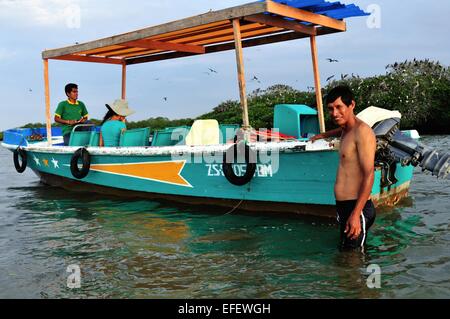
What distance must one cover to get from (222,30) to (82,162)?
11.3ft

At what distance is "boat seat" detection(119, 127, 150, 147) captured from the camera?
7.92 metres

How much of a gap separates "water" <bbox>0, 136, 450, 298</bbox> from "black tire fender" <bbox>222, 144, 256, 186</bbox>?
0.56m

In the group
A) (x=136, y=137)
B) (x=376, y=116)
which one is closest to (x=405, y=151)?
(x=376, y=116)

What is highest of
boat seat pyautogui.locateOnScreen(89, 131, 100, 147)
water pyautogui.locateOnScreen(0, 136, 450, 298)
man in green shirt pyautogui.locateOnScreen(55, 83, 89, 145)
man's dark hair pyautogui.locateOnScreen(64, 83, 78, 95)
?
man's dark hair pyautogui.locateOnScreen(64, 83, 78, 95)

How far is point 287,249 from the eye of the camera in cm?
504

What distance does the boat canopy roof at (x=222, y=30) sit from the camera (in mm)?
6082

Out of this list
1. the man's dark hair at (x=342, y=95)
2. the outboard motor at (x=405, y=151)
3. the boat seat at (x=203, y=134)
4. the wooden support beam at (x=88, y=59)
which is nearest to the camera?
the man's dark hair at (x=342, y=95)

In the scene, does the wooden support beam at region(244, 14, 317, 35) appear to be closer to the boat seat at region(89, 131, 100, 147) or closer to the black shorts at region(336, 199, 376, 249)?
the black shorts at region(336, 199, 376, 249)

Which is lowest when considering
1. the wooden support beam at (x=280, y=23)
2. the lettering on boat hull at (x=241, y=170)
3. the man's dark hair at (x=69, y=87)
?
the lettering on boat hull at (x=241, y=170)

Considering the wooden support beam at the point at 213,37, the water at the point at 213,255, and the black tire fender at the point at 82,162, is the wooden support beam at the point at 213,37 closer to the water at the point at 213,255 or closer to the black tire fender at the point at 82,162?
the black tire fender at the point at 82,162

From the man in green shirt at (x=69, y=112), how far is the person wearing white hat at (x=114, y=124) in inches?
50.5

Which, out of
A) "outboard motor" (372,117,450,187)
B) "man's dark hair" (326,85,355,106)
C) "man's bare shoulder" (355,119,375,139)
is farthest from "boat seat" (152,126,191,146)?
"man's bare shoulder" (355,119,375,139)

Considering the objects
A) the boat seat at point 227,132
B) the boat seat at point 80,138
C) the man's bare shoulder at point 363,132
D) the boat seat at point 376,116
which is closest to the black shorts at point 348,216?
the man's bare shoulder at point 363,132

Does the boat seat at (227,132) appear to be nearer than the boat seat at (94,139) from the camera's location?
Yes
